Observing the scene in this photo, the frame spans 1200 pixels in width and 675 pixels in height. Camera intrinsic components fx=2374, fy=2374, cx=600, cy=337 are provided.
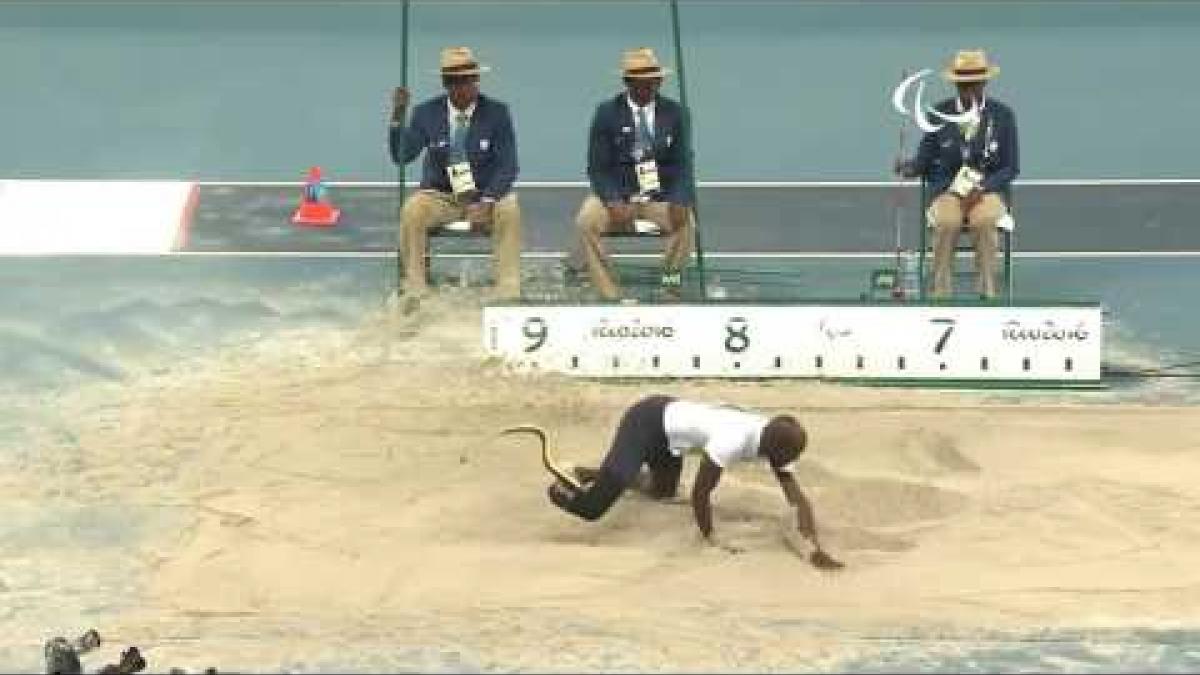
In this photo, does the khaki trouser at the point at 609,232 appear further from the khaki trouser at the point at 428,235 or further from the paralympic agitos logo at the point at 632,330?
the paralympic agitos logo at the point at 632,330

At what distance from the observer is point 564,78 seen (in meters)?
20.6

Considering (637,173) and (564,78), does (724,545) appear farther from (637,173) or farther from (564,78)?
(564,78)

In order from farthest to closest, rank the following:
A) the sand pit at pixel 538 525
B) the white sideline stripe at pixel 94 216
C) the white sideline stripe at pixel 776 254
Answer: the white sideline stripe at pixel 94 216 → the white sideline stripe at pixel 776 254 → the sand pit at pixel 538 525

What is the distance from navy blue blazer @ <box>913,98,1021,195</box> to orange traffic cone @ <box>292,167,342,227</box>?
14.4 ft

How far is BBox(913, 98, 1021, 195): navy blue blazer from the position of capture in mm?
14633

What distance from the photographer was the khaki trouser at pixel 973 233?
14414 mm

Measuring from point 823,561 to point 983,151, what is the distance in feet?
15.3

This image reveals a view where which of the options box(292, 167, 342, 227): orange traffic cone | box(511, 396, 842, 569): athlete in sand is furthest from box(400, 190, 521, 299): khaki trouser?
box(511, 396, 842, 569): athlete in sand

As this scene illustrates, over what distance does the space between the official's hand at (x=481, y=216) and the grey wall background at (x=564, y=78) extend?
3299 millimetres

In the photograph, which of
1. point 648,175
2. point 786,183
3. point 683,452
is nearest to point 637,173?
point 648,175

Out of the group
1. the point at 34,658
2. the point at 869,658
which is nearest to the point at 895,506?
the point at 869,658

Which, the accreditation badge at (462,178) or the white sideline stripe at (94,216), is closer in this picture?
the accreditation badge at (462,178)

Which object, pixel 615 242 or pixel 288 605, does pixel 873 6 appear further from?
pixel 288 605

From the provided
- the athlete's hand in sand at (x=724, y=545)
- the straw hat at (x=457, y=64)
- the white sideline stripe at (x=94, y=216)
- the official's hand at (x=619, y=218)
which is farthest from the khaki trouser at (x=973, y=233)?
the white sideline stripe at (x=94, y=216)
